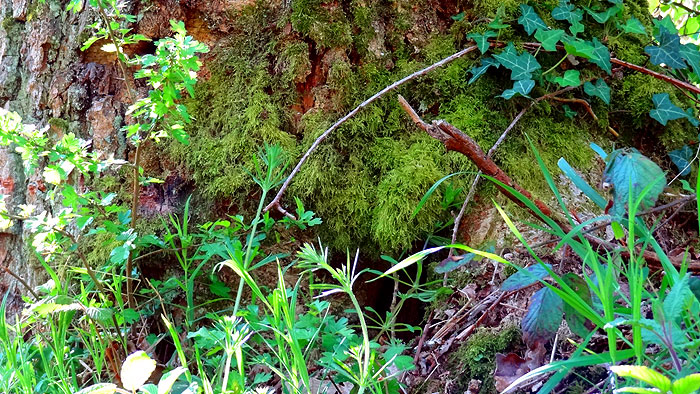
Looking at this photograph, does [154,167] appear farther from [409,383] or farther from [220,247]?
[409,383]

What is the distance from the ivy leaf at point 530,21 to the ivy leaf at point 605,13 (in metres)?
0.24

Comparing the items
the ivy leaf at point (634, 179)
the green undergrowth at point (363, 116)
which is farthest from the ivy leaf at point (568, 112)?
the ivy leaf at point (634, 179)

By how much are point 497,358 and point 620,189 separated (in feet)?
1.95

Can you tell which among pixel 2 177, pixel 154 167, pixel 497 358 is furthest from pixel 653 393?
pixel 2 177

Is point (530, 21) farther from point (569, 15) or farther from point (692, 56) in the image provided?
point (692, 56)

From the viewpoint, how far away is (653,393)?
80cm

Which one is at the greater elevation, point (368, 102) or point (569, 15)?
point (569, 15)

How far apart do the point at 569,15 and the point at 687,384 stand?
1.91 meters

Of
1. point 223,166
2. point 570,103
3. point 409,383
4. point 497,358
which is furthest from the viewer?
point 570,103

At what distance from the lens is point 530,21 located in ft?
7.47

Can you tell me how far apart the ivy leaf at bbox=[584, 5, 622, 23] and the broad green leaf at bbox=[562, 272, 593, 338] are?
1.54 m

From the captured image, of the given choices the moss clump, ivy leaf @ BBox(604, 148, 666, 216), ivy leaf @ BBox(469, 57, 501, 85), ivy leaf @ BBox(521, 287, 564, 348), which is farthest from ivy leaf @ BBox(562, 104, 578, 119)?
ivy leaf @ BBox(521, 287, 564, 348)

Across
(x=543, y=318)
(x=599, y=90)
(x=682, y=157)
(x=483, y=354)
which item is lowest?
(x=483, y=354)

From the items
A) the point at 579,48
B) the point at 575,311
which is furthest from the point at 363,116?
the point at 575,311
